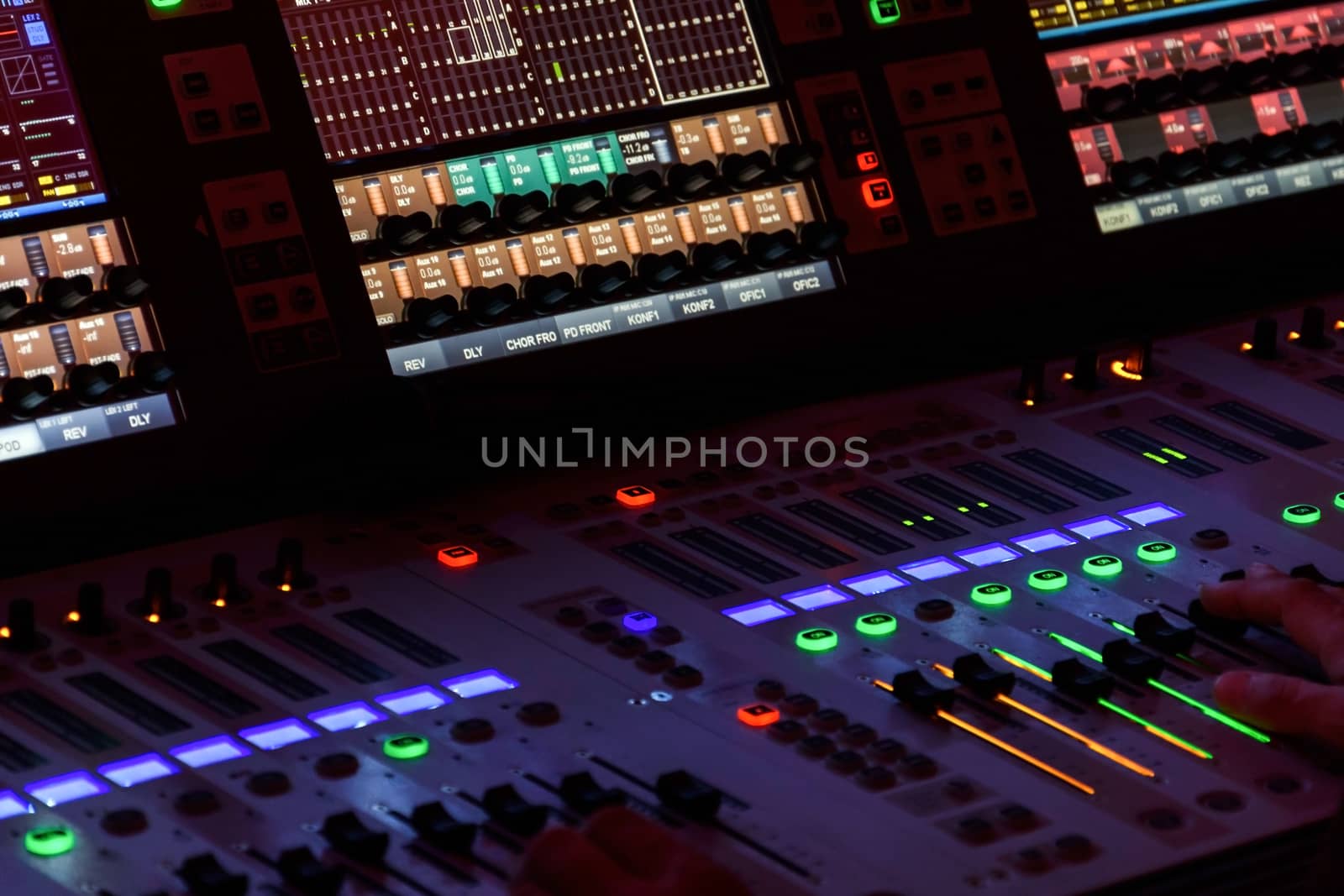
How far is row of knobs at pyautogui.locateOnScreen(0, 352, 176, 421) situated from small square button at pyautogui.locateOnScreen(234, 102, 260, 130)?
1.34ft

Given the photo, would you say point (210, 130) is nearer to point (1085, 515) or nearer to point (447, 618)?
point (447, 618)

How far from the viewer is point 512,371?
310cm

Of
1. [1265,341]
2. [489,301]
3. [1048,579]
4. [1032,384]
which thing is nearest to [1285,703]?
[1048,579]

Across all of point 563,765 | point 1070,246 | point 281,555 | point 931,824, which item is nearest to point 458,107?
point 281,555

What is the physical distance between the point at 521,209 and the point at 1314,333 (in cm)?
150

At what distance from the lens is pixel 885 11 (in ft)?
11.6

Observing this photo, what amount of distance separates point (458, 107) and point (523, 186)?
6.8 inches

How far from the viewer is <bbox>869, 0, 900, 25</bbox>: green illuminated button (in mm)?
3516

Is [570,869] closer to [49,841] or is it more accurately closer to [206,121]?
[49,841]

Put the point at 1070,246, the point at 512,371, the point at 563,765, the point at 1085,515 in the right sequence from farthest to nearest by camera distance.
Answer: the point at 1070,246 → the point at 512,371 → the point at 1085,515 → the point at 563,765

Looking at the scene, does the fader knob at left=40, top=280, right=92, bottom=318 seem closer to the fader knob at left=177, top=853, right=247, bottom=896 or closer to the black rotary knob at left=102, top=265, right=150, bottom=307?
the black rotary knob at left=102, top=265, right=150, bottom=307

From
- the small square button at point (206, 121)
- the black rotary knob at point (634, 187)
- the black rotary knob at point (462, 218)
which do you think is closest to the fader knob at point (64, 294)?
the small square button at point (206, 121)

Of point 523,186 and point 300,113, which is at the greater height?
point 300,113

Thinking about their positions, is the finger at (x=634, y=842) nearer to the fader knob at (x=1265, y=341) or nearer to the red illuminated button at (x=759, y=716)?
the red illuminated button at (x=759, y=716)
